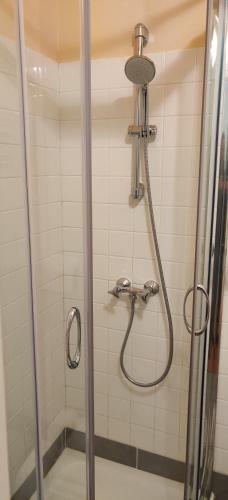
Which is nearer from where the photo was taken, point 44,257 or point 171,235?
point 44,257

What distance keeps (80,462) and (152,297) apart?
0.74 m

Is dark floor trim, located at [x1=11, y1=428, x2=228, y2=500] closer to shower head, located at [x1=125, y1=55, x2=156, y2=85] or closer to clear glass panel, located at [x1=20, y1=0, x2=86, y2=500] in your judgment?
clear glass panel, located at [x1=20, y1=0, x2=86, y2=500]

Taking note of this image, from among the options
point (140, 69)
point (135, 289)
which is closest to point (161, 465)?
point (135, 289)

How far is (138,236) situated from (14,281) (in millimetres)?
698

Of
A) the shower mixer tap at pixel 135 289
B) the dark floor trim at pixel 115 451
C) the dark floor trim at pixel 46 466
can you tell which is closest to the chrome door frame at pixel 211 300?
the shower mixer tap at pixel 135 289

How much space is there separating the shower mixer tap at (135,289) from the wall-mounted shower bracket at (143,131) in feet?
2.15

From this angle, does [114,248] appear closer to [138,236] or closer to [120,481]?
[138,236]

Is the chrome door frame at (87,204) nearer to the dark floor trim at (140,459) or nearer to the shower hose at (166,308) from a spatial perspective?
the shower hose at (166,308)

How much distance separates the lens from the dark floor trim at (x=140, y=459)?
177cm

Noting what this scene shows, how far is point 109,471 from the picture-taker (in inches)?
71.8

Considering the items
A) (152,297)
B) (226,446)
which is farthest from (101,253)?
(226,446)

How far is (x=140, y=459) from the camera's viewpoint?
1840 millimetres

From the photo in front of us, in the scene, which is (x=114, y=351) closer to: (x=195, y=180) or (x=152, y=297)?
(x=152, y=297)

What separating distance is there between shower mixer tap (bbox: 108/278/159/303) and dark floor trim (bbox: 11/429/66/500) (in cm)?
65
